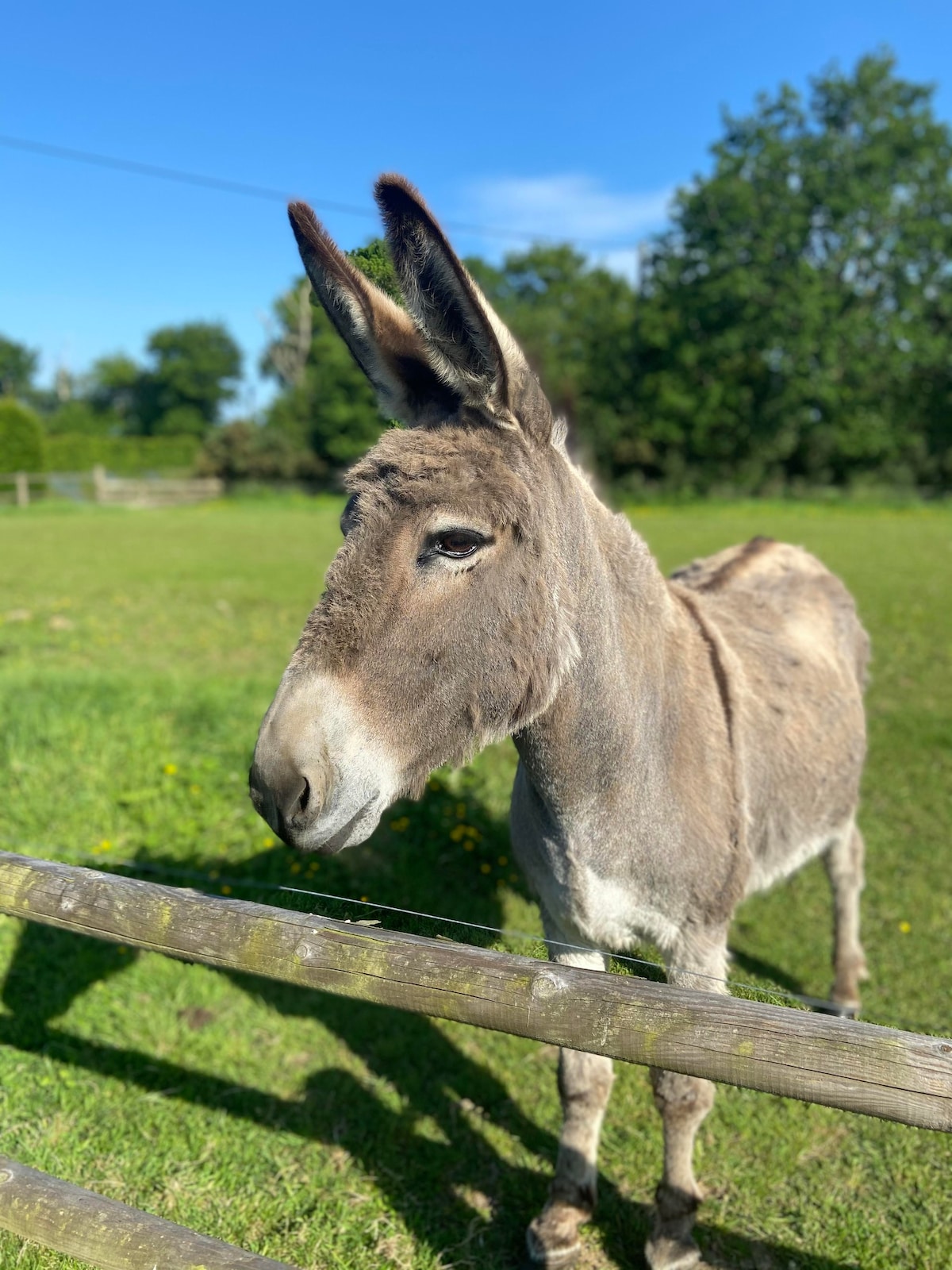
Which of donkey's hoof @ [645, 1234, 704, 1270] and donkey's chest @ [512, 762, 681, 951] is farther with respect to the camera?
donkey's hoof @ [645, 1234, 704, 1270]

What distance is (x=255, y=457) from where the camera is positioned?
49.8m

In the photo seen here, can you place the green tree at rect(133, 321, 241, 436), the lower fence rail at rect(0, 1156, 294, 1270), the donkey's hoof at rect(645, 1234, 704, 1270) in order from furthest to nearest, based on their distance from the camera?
1. the green tree at rect(133, 321, 241, 436)
2. the donkey's hoof at rect(645, 1234, 704, 1270)
3. the lower fence rail at rect(0, 1156, 294, 1270)

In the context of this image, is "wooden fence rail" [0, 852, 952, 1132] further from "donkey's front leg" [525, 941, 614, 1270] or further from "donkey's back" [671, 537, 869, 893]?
"donkey's front leg" [525, 941, 614, 1270]

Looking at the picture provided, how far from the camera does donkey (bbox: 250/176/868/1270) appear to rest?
1.74 m

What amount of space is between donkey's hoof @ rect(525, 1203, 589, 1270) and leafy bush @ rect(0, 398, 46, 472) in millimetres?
48817

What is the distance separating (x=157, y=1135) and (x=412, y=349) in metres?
3.21

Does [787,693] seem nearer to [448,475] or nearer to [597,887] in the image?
[597,887]

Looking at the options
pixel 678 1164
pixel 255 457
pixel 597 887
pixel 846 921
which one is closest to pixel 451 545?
pixel 597 887

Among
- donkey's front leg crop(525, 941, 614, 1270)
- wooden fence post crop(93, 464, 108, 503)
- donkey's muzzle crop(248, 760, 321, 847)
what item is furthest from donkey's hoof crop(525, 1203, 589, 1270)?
wooden fence post crop(93, 464, 108, 503)

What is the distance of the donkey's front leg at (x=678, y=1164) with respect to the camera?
2574 millimetres

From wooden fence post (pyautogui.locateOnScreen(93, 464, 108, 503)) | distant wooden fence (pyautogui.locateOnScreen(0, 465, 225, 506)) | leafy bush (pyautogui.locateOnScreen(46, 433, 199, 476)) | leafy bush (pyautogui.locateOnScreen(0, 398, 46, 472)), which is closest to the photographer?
distant wooden fence (pyautogui.locateOnScreen(0, 465, 225, 506))

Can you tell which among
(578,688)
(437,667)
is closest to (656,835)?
(578,688)

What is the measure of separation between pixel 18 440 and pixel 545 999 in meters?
50.1

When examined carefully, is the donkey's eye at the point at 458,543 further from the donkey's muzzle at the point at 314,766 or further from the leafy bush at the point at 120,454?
the leafy bush at the point at 120,454
